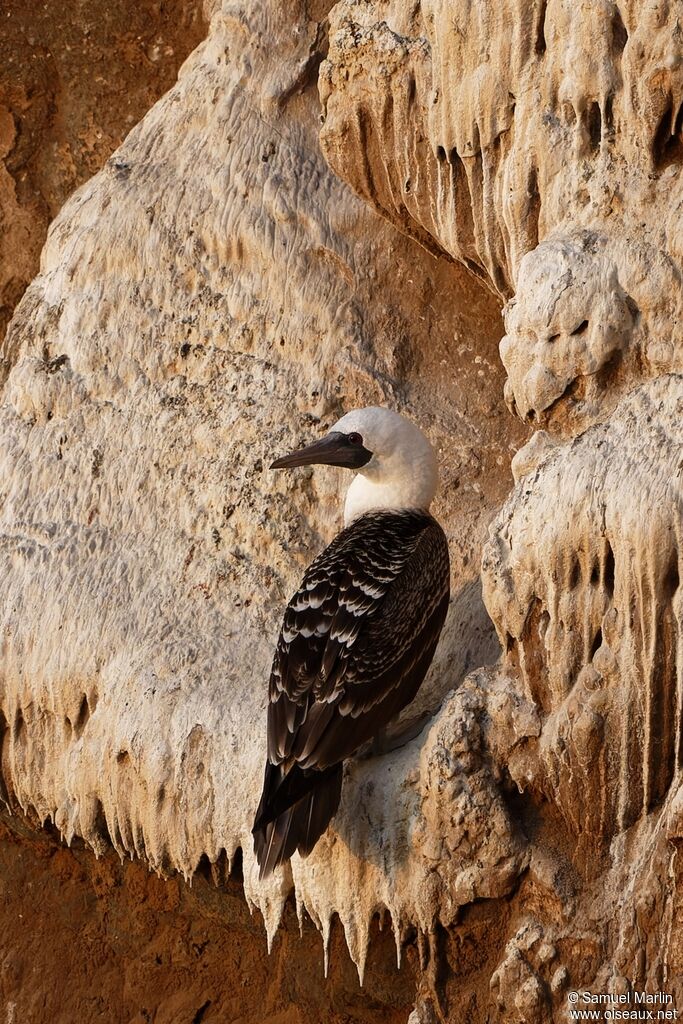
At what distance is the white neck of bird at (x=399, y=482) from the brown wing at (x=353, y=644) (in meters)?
0.41

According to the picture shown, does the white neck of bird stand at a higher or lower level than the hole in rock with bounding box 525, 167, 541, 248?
lower

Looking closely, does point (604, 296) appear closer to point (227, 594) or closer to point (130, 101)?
point (227, 594)

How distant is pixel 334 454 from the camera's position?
641cm

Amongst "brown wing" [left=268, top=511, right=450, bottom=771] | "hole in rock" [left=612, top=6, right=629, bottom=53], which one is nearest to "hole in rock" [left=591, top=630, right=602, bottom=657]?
"brown wing" [left=268, top=511, right=450, bottom=771]

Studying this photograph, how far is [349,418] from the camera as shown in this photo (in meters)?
6.46

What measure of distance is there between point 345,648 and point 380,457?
108cm

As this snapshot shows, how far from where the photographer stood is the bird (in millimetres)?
5402

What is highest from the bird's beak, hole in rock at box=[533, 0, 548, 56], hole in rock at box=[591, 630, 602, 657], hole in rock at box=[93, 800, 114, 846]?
hole in rock at box=[533, 0, 548, 56]

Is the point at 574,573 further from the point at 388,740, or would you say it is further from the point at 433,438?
the point at 433,438

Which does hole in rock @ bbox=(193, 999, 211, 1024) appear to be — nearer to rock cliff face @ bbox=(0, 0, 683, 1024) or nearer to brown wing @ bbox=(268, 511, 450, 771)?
rock cliff face @ bbox=(0, 0, 683, 1024)

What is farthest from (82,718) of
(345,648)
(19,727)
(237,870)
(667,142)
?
(667,142)

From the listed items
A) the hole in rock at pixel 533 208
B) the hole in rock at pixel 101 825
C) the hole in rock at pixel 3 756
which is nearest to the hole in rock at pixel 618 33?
the hole in rock at pixel 533 208

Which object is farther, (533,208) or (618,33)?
(533,208)

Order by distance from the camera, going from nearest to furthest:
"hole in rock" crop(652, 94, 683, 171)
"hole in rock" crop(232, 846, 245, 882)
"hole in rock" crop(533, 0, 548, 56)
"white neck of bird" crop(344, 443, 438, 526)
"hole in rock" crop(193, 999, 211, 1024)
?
1. "hole in rock" crop(652, 94, 683, 171)
2. "hole in rock" crop(533, 0, 548, 56)
3. "hole in rock" crop(232, 846, 245, 882)
4. "white neck of bird" crop(344, 443, 438, 526)
5. "hole in rock" crop(193, 999, 211, 1024)
